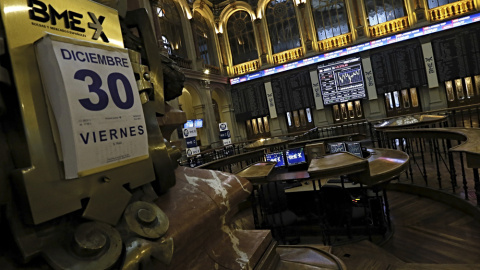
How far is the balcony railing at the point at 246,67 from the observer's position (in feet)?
50.3

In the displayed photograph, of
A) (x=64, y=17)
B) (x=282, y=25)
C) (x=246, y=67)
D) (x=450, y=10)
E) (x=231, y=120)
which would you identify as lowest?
(x=64, y=17)

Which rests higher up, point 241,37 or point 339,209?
point 241,37

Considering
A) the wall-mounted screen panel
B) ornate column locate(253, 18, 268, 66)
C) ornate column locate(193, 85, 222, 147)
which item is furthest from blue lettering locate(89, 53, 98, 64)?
ornate column locate(253, 18, 268, 66)

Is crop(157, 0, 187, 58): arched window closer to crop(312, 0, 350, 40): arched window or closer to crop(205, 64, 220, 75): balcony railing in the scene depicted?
crop(205, 64, 220, 75): balcony railing

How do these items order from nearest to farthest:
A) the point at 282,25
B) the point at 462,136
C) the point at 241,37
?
the point at 462,136 < the point at 282,25 < the point at 241,37

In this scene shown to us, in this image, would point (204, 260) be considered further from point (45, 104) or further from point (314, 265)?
point (45, 104)

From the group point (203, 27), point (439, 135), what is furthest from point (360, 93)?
point (439, 135)

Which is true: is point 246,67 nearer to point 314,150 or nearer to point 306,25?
point 306,25

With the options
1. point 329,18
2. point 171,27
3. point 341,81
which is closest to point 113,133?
point 171,27

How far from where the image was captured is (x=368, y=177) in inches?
87.9

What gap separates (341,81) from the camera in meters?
13.0

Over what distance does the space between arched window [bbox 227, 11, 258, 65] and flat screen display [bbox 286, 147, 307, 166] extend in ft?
39.9

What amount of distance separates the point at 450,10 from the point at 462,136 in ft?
38.9

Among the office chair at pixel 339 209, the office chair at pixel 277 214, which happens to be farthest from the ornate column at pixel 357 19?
the office chair at pixel 277 214
